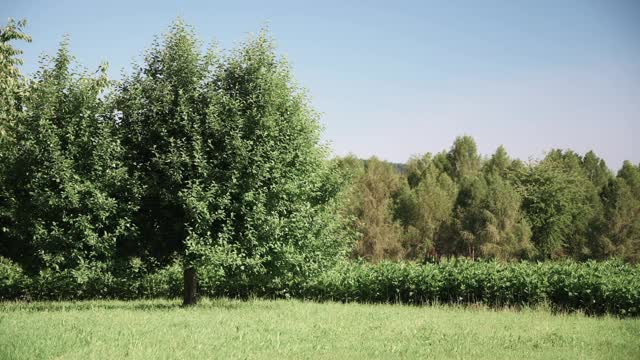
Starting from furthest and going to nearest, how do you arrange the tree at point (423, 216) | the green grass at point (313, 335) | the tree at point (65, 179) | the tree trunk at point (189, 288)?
the tree at point (423, 216), the tree trunk at point (189, 288), the tree at point (65, 179), the green grass at point (313, 335)

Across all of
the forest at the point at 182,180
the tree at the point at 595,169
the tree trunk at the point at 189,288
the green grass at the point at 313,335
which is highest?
the tree at the point at 595,169

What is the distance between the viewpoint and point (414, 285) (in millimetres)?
28141

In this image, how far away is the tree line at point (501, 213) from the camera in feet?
197

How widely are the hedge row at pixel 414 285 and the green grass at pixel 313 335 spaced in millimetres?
2201

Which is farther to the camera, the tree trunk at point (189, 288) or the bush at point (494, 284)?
the tree trunk at point (189, 288)

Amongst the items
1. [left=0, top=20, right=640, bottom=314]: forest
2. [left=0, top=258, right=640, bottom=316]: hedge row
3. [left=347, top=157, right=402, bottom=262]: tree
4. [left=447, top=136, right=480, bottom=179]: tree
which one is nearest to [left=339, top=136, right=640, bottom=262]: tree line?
[left=347, top=157, right=402, bottom=262]: tree

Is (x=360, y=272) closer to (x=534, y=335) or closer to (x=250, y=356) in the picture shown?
(x=534, y=335)

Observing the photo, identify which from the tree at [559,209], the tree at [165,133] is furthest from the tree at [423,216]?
the tree at [165,133]

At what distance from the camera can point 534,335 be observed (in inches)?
651

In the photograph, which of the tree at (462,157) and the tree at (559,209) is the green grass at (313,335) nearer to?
the tree at (559,209)

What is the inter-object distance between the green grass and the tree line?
1467 inches

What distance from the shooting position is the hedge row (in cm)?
2373

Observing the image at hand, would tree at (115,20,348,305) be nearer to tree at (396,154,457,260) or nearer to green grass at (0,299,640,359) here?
green grass at (0,299,640,359)

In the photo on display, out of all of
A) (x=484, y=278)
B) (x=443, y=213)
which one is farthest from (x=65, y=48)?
(x=443, y=213)
